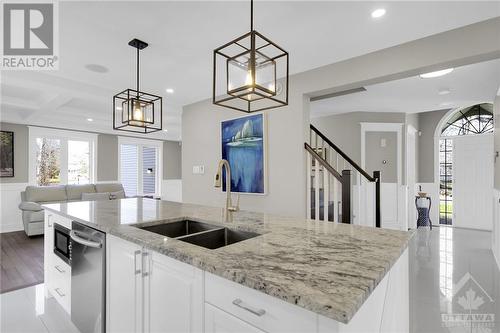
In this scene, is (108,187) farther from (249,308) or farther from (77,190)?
(249,308)

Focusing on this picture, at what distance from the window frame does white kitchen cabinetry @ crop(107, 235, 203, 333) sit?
6.15m

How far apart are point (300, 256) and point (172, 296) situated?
62 cm

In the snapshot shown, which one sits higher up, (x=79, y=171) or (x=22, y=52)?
(x=22, y=52)

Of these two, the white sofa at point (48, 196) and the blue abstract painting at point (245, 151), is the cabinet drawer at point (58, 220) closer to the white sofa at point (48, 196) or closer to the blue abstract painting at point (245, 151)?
the blue abstract painting at point (245, 151)

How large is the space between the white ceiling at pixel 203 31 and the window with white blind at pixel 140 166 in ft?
15.7

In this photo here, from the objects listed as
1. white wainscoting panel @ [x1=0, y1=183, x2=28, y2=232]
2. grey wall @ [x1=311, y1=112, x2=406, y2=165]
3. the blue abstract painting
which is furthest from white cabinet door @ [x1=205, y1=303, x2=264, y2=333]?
white wainscoting panel @ [x1=0, y1=183, x2=28, y2=232]

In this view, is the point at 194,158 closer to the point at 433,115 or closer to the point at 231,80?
the point at 231,80

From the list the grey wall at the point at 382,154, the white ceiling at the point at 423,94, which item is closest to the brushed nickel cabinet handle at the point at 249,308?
the white ceiling at the point at 423,94

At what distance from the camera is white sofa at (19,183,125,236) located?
5.35 meters

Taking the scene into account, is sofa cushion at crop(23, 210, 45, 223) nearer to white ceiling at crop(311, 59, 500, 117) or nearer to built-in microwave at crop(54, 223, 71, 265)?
built-in microwave at crop(54, 223, 71, 265)

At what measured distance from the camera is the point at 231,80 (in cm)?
161

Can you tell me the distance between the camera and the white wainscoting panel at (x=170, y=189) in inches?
365

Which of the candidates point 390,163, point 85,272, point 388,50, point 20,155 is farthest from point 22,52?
point 390,163

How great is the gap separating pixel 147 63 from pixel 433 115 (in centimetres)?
673
